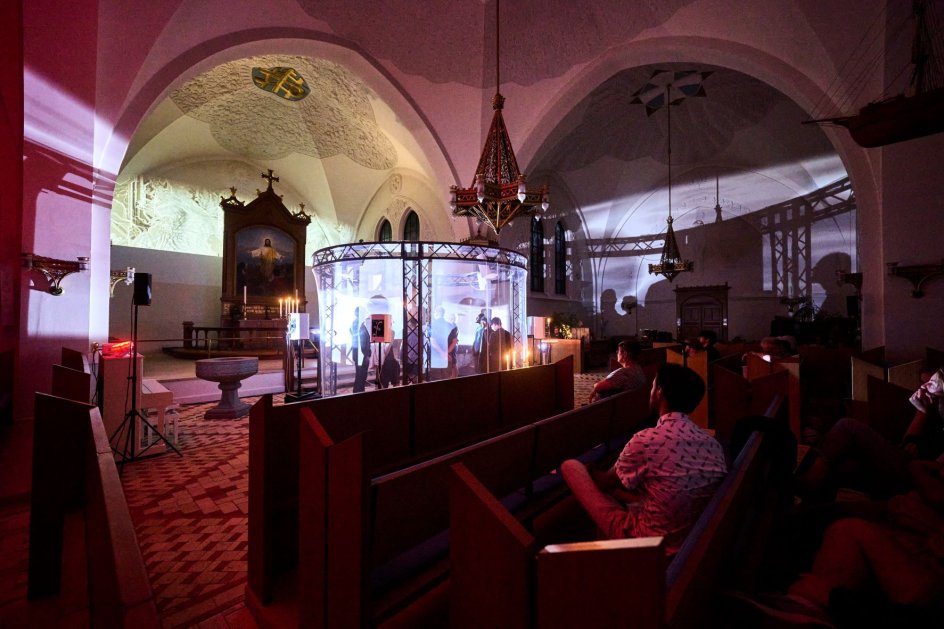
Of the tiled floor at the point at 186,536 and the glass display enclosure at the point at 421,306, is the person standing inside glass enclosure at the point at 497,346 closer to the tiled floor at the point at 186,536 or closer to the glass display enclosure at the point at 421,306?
the glass display enclosure at the point at 421,306

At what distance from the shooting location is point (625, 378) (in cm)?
393

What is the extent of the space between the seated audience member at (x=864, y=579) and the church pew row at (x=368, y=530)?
109 centimetres

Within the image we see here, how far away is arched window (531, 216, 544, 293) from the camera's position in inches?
526

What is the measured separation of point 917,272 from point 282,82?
12.7m

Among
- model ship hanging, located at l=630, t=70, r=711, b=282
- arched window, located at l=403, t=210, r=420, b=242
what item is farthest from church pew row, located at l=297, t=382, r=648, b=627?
arched window, located at l=403, t=210, r=420, b=242

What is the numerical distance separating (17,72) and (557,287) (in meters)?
13.3

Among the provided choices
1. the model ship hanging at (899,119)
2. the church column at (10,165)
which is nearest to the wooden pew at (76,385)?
the church column at (10,165)

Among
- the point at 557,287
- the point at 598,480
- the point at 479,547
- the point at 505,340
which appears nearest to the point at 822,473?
the point at 598,480

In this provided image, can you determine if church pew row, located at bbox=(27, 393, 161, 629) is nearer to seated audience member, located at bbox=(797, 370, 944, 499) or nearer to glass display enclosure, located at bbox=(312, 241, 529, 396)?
seated audience member, located at bbox=(797, 370, 944, 499)

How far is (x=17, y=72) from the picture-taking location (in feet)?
15.8

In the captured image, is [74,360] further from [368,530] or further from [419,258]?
[368,530]

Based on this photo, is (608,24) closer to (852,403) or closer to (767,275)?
(852,403)

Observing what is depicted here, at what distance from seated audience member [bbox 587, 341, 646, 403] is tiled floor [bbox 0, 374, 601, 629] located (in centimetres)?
310

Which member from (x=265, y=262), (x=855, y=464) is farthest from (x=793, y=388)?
(x=265, y=262)
